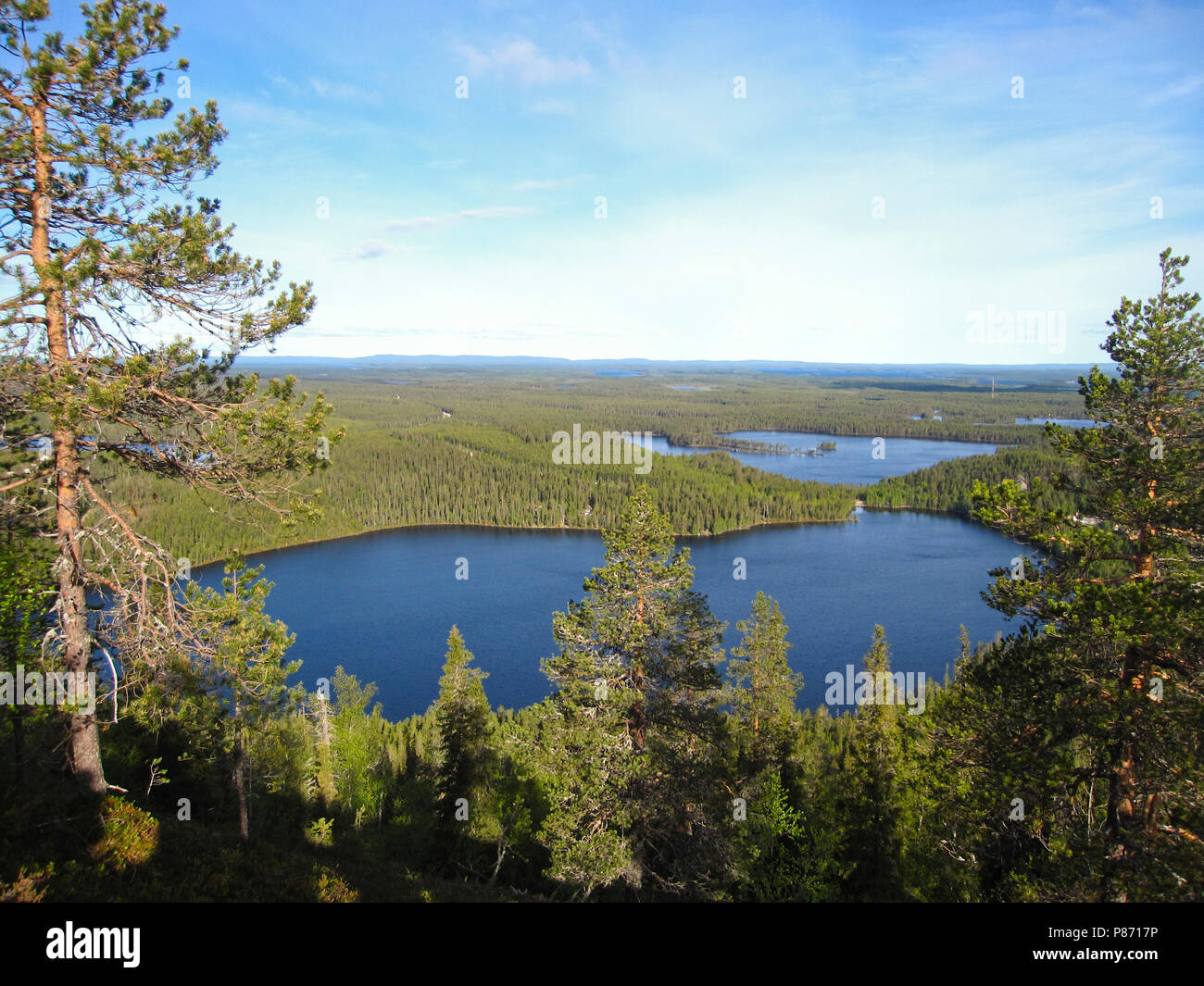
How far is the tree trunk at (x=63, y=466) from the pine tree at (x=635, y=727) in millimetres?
7722

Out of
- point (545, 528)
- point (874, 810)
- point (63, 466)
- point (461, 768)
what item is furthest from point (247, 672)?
point (545, 528)

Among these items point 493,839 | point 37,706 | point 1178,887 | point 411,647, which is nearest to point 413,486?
point 411,647

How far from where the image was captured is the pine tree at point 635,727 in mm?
12648

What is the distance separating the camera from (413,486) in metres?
134

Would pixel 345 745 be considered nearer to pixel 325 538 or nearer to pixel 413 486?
pixel 325 538

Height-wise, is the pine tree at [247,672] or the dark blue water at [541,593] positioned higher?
the pine tree at [247,672]

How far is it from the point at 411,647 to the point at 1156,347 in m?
63.3

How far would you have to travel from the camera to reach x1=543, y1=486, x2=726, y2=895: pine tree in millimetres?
12648

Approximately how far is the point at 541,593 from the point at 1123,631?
7353 cm

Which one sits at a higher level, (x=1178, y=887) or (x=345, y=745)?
(x=1178, y=887)

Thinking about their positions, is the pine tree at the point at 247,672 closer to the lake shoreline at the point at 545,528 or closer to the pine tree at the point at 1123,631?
the pine tree at the point at 1123,631

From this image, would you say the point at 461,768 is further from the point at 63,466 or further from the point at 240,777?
the point at 63,466

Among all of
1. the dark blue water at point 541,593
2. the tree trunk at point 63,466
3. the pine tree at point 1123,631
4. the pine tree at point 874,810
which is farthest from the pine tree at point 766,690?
the dark blue water at point 541,593

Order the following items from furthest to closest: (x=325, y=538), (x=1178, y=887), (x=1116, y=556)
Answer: (x=325, y=538) < (x=1116, y=556) < (x=1178, y=887)
